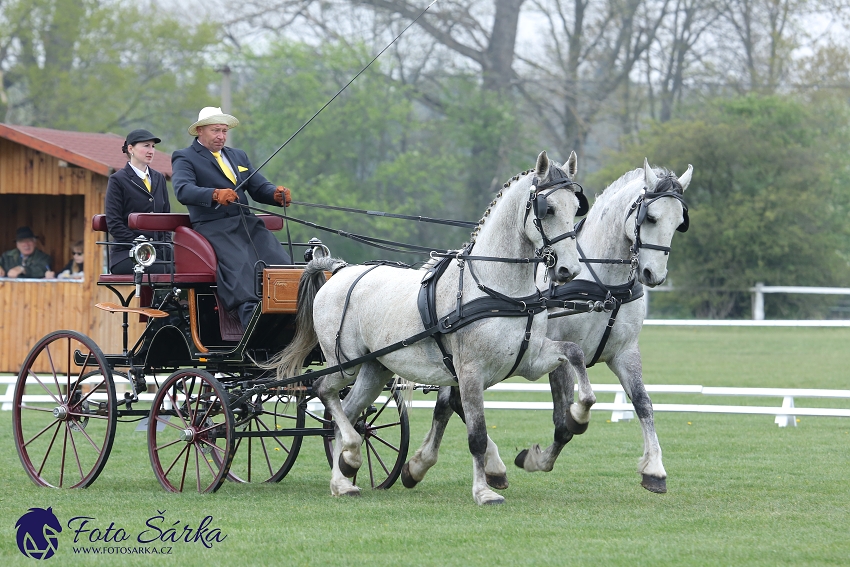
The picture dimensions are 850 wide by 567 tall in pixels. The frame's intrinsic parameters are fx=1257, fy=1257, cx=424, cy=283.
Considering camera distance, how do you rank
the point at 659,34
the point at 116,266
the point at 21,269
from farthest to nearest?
the point at 659,34, the point at 21,269, the point at 116,266

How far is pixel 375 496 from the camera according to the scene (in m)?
7.81

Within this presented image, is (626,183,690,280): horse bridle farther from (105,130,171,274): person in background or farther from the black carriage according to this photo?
(105,130,171,274): person in background

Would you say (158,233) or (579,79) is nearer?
(158,233)

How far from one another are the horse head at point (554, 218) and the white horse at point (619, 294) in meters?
0.80

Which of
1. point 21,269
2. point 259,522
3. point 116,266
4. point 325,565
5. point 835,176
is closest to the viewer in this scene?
point 325,565

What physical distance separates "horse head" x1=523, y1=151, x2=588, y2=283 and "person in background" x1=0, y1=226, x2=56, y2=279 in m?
9.03

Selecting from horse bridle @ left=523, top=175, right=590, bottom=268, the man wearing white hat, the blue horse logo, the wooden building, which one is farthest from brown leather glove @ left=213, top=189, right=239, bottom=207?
the wooden building

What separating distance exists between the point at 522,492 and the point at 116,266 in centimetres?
315

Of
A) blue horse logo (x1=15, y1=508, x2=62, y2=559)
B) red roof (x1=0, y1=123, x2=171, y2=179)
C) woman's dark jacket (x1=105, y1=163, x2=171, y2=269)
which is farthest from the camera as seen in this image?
red roof (x1=0, y1=123, x2=171, y2=179)

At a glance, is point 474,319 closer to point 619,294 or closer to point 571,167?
point 571,167

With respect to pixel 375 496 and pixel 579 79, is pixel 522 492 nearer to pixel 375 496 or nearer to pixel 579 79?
pixel 375 496

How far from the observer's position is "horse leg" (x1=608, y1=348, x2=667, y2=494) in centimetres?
734

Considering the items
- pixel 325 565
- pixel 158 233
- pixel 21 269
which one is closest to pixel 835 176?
pixel 21 269

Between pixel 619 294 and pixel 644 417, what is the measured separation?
79 cm
